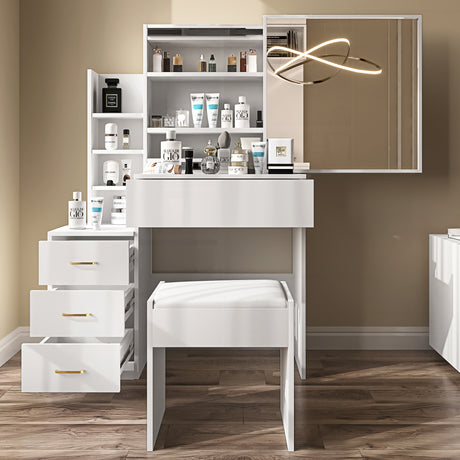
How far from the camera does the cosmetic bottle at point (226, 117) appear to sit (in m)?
3.19

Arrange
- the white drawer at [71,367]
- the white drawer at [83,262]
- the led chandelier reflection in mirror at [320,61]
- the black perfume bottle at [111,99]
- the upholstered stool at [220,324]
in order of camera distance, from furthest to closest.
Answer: the black perfume bottle at [111,99], the led chandelier reflection in mirror at [320,61], the white drawer at [83,262], the white drawer at [71,367], the upholstered stool at [220,324]

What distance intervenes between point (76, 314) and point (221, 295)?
780mm

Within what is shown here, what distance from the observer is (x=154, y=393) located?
2150 millimetres

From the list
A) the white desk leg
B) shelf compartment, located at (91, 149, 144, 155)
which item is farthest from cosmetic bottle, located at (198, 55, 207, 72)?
the white desk leg

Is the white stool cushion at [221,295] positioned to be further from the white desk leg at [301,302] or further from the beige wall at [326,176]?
the beige wall at [326,176]

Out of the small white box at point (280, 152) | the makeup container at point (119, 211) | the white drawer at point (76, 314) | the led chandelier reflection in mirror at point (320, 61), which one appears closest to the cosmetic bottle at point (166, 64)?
the led chandelier reflection in mirror at point (320, 61)

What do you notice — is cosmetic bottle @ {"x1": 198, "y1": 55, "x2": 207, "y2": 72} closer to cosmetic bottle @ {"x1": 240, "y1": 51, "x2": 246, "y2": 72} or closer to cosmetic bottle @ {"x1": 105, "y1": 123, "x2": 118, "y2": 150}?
cosmetic bottle @ {"x1": 240, "y1": 51, "x2": 246, "y2": 72}

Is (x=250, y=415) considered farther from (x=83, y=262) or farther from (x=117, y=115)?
(x=117, y=115)

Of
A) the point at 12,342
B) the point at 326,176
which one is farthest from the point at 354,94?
the point at 12,342

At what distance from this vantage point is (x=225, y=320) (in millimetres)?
2072

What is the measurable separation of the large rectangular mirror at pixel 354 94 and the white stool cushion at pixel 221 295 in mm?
1101

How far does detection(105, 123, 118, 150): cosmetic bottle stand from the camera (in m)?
3.21

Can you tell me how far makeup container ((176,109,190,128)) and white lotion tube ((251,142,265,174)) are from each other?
2.31 feet

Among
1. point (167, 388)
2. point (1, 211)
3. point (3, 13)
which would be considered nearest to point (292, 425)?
point (167, 388)
